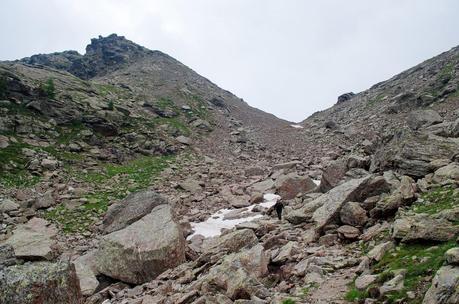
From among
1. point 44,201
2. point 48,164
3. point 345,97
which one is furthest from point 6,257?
point 345,97

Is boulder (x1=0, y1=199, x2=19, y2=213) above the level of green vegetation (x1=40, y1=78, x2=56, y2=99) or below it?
A: below

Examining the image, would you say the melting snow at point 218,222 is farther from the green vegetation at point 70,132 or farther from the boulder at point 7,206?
the green vegetation at point 70,132

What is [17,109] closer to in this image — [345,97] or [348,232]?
[348,232]

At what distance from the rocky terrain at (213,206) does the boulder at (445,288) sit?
0.10 feet

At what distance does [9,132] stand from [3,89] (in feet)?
26.7

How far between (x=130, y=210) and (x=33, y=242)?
5574mm

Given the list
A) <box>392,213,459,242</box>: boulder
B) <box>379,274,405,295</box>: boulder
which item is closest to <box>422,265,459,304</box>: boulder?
<box>379,274,405,295</box>: boulder

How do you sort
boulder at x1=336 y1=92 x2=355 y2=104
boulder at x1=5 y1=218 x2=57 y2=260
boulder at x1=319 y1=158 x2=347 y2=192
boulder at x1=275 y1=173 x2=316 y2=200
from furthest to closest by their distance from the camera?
boulder at x1=336 y1=92 x2=355 y2=104
boulder at x1=275 y1=173 x2=316 y2=200
boulder at x1=319 y1=158 x2=347 y2=192
boulder at x1=5 y1=218 x2=57 y2=260

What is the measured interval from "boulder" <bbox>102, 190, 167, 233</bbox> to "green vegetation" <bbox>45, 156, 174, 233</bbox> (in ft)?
7.49

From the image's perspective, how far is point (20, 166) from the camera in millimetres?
32094

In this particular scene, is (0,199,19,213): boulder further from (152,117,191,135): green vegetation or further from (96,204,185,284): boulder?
(152,117,191,135): green vegetation

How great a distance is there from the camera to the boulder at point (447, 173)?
16.5 metres

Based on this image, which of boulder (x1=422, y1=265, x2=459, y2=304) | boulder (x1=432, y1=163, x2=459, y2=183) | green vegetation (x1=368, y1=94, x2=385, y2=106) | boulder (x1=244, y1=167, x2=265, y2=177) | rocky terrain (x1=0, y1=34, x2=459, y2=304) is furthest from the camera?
green vegetation (x1=368, y1=94, x2=385, y2=106)

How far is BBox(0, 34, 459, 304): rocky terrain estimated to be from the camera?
1193 cm
